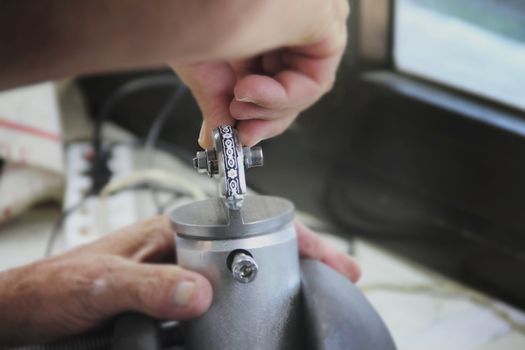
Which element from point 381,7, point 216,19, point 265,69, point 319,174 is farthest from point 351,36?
point 216,19

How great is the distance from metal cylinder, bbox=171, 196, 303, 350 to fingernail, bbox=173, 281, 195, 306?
1cm

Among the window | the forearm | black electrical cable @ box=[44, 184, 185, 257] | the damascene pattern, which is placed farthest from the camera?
black electrical cable @ box=[44, 184, 185, 257]

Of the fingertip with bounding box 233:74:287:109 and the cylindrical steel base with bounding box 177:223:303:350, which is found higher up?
the fingertip with bounding box 233:74:287:109

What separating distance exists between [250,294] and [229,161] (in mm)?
76

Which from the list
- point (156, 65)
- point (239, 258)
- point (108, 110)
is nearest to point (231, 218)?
point (239, 258)

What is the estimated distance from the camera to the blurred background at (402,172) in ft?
2.13

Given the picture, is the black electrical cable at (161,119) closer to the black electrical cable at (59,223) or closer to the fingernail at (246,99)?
the black electrical cable at (59,223)

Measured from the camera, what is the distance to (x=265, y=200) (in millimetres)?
450

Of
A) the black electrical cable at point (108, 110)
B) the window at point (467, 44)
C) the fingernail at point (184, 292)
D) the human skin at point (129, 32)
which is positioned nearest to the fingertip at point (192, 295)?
the fingernail at point (184, 292)

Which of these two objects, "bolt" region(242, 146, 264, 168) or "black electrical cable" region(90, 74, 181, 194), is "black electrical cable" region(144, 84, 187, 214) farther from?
"bolt" region(242, 146, 264, 168)

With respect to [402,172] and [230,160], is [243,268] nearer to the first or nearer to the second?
[230,160]

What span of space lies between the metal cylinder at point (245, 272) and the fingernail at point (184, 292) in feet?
0.04

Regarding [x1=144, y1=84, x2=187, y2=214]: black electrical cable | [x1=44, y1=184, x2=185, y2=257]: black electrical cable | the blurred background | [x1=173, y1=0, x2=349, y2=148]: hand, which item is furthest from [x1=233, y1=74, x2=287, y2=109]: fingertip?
[x1=144, y1=84, x2=187, y2=214]: black electrical cable

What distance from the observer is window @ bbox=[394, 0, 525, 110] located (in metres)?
0.65
